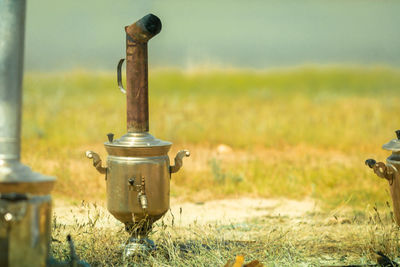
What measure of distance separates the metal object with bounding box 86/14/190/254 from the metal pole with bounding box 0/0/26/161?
149 cm

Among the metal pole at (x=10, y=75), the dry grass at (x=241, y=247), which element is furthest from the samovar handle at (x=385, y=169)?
the metal pole at (x=10, y=75)

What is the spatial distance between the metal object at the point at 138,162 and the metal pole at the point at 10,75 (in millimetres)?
1494

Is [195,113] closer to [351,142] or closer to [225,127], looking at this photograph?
[225,127]

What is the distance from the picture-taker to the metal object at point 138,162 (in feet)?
16.6

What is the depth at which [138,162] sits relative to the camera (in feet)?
16.6

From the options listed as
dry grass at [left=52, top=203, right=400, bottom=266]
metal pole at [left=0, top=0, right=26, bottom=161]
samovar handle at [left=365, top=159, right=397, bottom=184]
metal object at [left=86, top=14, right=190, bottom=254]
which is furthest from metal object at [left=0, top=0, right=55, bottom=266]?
samovar handle at [left=365, top=159, right=397, bottom=184]

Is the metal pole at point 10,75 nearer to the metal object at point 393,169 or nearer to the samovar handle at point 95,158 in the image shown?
the samovar handle at point 95,158

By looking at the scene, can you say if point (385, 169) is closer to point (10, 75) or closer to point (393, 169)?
point (393, 169)

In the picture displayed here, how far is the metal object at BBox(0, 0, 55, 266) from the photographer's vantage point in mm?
3256

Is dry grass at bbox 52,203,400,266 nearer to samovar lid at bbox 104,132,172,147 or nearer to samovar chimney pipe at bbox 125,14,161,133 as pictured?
samovar lid at bbox 104,132,172,147

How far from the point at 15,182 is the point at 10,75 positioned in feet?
2.21

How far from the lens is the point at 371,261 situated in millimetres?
5473

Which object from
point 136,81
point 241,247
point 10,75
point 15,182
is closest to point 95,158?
point 136,81

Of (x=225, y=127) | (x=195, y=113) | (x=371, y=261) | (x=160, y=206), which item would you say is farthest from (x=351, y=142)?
Result: (x=160, y=206)
